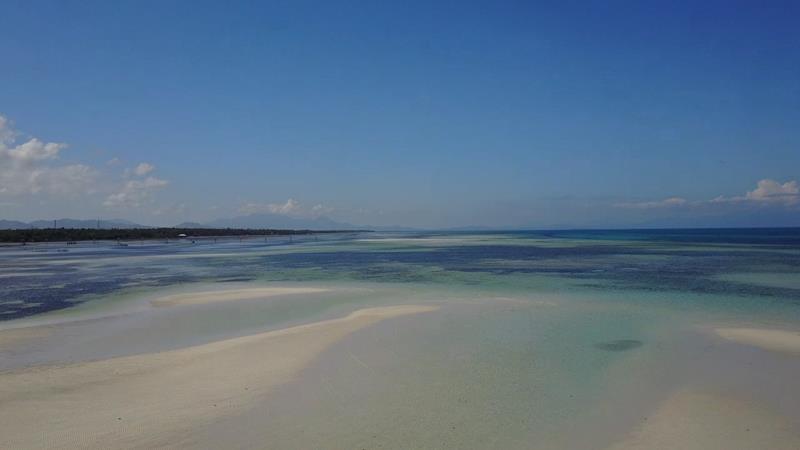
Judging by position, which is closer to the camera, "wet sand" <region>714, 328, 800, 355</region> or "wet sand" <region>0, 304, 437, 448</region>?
"wet sand" <region>0, 304, 437, 448</region>

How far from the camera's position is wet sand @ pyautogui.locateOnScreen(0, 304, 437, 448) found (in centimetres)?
589

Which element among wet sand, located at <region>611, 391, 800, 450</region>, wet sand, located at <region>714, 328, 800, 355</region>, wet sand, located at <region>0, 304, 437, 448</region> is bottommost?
wet sand, located at <region>611, 391, 800, 450</region>

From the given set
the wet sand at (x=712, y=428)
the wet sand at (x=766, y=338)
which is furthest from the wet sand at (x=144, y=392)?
the wet sand at (x=766, y=338)

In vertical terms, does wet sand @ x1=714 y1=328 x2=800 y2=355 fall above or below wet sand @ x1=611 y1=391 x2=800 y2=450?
above

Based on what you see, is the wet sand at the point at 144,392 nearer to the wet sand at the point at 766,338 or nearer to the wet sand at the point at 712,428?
the wet sand at the point at 712,428

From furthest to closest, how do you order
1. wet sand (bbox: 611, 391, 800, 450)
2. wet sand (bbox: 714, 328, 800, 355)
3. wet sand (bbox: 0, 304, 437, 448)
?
wet sand (bbox: 714, 328, 800, 355), wet sand (bbox: 0, 304, 437, 448), wet sand (bbox: 611, 391, 800, 450)

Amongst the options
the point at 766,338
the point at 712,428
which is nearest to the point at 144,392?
the point at 712,428

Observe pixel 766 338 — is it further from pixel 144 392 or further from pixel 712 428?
pixel 144 392

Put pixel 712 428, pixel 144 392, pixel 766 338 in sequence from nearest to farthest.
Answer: pixel 712 428 < pixel 144 392 < pixel 766 338

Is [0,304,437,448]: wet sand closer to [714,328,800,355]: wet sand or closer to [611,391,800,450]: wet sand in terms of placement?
[611,391,800,450]: wet sand

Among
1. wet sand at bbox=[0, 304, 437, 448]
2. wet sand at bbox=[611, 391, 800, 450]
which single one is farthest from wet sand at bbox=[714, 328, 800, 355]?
wet sand at bbox=[0, 304, 437, 448]

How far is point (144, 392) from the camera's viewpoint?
7.37 metres

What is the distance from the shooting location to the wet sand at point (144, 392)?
589 centimetres

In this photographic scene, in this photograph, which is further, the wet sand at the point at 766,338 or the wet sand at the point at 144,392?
the wet sand at the point at 766,338
